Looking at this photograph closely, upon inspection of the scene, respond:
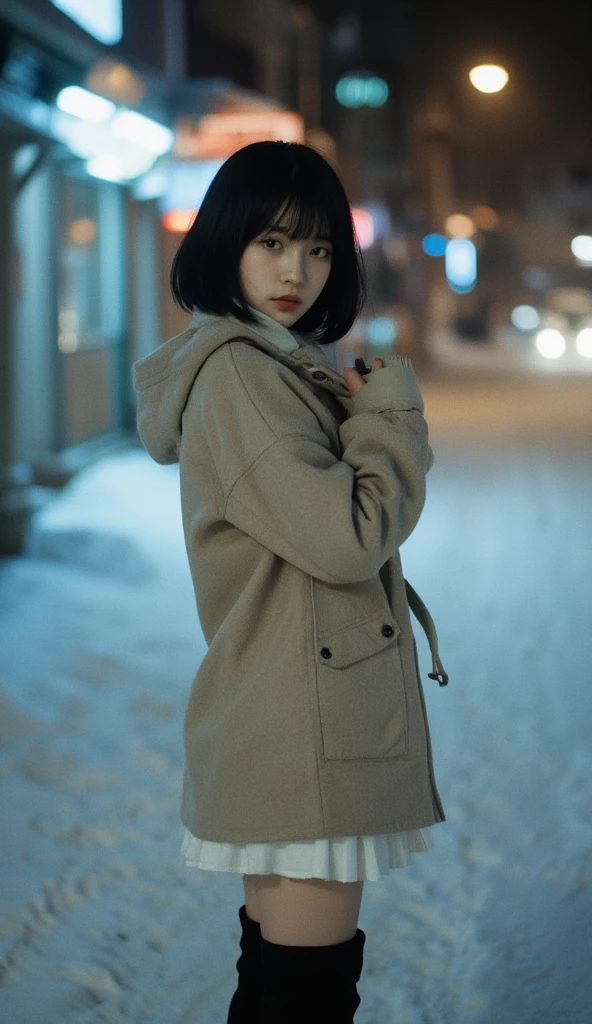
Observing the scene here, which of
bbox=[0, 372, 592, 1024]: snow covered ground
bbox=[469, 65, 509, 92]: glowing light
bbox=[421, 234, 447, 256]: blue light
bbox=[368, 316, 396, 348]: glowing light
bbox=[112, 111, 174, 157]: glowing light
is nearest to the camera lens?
bbox=[0, 372, 592, 1024]: snow covered ground

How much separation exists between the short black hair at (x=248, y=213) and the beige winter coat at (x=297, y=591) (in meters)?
0.07

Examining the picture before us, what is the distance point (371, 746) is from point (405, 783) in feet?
0.27

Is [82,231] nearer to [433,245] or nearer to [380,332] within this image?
[380,332]

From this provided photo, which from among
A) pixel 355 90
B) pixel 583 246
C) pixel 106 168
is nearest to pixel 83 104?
pixel 106 168

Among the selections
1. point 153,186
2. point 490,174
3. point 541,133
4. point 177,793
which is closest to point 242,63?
point 153,186

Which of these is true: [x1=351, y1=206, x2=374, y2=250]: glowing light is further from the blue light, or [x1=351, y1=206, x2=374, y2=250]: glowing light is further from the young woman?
the young woman

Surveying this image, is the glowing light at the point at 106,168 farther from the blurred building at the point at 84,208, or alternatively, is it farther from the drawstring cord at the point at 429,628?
the drawstring cord at the point at 429,628

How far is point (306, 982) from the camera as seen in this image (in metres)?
1.86

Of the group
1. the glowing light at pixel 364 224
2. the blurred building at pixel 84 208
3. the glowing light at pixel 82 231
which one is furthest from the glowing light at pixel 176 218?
the glowing light at pixel 364 224

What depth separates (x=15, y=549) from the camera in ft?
26.2

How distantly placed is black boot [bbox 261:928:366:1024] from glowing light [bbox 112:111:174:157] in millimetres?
10251

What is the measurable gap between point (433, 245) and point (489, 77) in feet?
100

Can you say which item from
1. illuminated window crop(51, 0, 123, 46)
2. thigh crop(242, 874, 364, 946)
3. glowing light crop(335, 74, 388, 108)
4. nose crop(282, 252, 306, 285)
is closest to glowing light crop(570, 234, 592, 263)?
glowing light crop(335, 74, 388, 108)

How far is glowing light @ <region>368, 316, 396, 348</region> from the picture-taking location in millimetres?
27400
